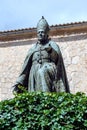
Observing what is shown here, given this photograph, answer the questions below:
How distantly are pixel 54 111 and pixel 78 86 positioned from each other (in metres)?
11.7

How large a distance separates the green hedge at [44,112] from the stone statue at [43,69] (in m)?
0.87

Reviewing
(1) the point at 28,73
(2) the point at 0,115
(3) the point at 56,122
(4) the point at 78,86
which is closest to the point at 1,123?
(2) the point at 0,115

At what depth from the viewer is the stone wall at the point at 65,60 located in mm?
18969

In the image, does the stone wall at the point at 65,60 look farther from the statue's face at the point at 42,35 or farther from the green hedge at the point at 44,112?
the green hedge at the point at 44,112

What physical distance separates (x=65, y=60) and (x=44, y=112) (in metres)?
12.2

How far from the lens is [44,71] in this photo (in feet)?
27.0

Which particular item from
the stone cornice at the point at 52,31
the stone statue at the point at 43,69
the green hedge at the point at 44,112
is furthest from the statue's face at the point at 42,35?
the stone cornice at the point at 52,31

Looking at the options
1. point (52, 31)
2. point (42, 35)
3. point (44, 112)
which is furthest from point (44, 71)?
point (52, 31)

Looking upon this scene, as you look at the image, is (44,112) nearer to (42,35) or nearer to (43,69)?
(43,69)

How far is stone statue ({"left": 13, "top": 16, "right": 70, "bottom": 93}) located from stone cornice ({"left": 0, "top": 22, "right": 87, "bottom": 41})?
406 inches

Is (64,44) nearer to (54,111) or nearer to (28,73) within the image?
(28,73)

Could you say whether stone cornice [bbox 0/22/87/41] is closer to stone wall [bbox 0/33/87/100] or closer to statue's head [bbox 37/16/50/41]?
stone wall [bbox 0/33/87/100]

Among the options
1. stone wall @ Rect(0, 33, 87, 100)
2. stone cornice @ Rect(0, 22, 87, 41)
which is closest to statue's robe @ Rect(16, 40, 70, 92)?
stone wall @ Rect(0, 33, 87, 100)

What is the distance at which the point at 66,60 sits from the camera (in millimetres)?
19188
